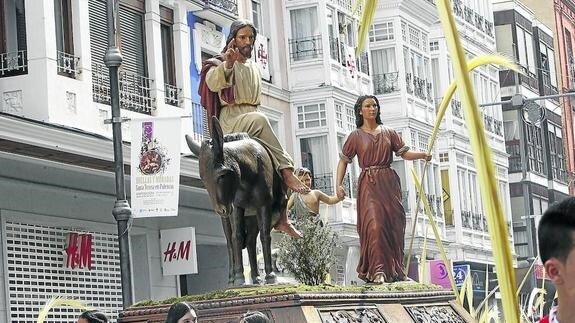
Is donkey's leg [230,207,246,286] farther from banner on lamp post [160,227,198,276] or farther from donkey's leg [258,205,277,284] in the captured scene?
banner on lamp post [160,227,198,276]

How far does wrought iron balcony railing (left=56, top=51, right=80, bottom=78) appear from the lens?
2470cm

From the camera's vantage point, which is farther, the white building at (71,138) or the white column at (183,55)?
the white column at (183,55)

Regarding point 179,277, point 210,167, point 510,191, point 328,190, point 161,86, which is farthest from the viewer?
point 510,191

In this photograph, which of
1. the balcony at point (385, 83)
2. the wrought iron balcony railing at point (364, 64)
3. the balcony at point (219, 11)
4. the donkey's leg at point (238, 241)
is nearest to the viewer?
the donkey's leg at point (238, 241)

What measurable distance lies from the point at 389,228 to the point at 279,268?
4.15 feet

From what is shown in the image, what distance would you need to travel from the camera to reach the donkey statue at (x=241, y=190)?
9.60 metres

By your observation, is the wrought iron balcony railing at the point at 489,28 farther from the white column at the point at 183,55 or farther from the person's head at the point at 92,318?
the person's head at the point at 92,318

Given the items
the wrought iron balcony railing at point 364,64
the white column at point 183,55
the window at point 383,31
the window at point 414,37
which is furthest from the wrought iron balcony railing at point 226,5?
the window at point 414,37

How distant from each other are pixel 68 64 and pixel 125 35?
324 centimetres

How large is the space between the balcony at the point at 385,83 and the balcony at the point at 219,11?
37.5 ft

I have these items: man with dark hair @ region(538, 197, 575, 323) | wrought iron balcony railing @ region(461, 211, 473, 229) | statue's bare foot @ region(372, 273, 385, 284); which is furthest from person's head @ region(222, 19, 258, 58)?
wrought iron balcony railing @ region(461, 211, 473, 229)

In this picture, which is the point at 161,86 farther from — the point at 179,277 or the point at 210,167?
the point at 210,167

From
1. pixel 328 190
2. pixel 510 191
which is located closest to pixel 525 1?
pixel 510 191

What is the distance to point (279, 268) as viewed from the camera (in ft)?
39.5
